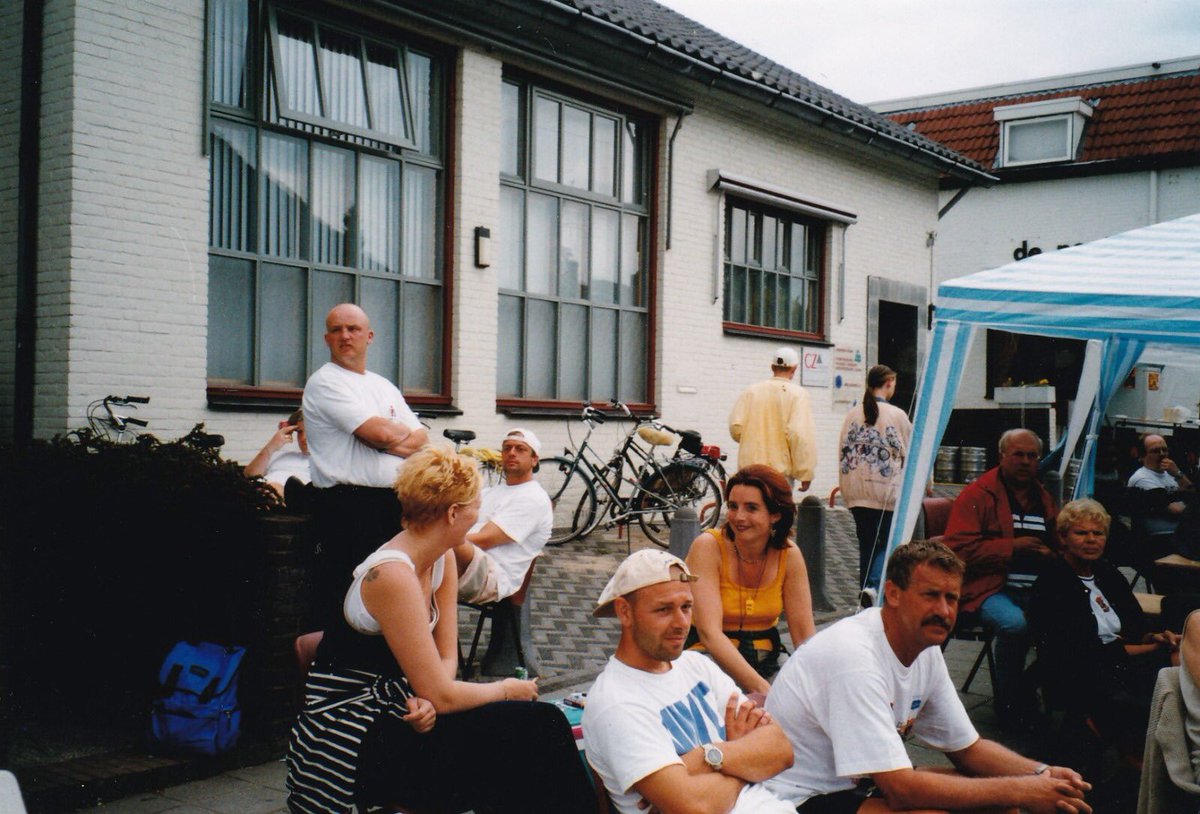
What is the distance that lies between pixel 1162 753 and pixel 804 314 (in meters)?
11.7

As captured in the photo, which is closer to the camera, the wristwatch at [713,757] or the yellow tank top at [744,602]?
the wristwatch at [713,757]

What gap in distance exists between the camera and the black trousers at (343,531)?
16.4ft

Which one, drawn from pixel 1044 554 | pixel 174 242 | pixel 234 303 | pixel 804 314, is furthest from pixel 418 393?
pixel 804 314

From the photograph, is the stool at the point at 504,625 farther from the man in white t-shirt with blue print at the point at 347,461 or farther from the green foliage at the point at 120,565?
the green foliage at the point at 120,565

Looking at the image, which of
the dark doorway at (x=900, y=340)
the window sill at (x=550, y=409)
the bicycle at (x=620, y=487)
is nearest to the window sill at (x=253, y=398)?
the window sill at (x=550, y=409)

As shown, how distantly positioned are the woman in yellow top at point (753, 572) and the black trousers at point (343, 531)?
1577mm

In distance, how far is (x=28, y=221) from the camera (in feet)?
24.6

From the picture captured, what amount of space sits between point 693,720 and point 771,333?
1121 centimetres

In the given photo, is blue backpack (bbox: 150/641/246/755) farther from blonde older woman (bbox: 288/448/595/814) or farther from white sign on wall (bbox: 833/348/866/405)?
white sign on wall (bbox: 833/348/866/405)

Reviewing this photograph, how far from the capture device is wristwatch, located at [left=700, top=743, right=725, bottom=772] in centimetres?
283

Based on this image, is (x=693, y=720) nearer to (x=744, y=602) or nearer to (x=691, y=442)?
(x=744, y=602)

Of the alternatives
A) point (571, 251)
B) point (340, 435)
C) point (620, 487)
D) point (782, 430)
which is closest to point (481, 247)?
point (571, 251)

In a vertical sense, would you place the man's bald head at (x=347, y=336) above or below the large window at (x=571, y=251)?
below

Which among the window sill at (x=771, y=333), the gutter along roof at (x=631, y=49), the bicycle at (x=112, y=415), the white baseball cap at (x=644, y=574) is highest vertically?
the gutter along roof at (x=631, y=49)
